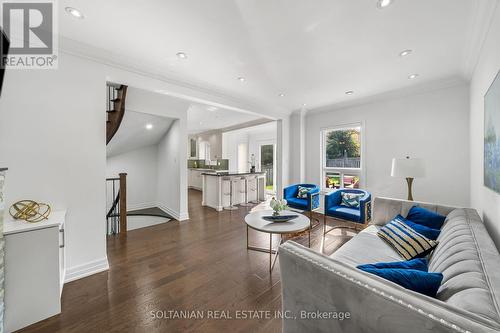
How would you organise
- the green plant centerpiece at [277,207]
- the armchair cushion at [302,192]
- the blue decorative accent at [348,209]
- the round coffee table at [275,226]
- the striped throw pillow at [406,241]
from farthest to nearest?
the armchair cushion at [302,192] → the blue decorative accent at [348,209] → the green plant centerpiece at [277,207] → the round coffee table at [275,226] → the striped throw pillow at [406,241]

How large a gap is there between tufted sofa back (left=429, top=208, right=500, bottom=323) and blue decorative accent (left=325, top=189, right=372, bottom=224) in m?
1.44

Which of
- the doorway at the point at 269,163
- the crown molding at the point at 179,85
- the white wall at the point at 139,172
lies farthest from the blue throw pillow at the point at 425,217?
Result: the white wall at the point at 139,172

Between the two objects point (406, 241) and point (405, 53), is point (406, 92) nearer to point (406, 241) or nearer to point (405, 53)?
point (405, 53)

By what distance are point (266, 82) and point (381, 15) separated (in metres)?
1.69

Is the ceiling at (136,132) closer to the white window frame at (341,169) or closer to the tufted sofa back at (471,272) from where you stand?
the white window frame at (341,169)

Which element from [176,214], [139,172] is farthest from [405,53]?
[139,172]

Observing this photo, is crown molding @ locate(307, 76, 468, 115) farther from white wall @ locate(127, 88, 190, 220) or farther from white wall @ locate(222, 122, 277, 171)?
white wall @ locate(222, 122, 277, 171)

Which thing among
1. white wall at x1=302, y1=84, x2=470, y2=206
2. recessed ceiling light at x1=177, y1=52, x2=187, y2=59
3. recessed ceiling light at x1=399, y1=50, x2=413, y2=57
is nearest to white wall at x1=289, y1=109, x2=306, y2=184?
white wall at x1=302, y1=84, x2=470, y2=206

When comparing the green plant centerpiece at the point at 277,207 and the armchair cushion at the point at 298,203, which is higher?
the green plant centerpiece at the point at 277,207

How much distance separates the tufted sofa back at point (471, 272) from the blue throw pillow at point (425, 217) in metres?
0.50

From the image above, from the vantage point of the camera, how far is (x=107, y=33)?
195cm

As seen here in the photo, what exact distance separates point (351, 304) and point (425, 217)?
1.87m

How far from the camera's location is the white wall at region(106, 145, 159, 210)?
529 centimetres

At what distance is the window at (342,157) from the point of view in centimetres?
425
